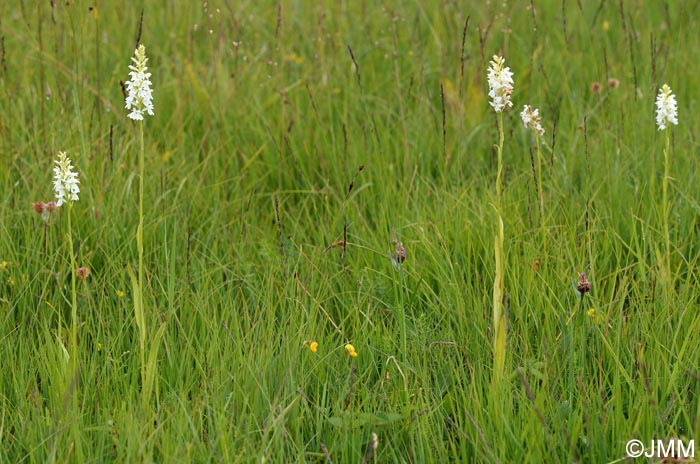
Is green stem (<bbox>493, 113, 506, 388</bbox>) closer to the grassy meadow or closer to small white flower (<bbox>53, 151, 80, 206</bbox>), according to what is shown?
the grassy meadow

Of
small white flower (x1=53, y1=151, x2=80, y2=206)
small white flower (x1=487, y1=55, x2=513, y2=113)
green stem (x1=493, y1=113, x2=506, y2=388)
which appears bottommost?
green stem (x1=493, y1=113, x2=506, y2=388)

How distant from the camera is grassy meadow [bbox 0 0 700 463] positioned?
185 cm

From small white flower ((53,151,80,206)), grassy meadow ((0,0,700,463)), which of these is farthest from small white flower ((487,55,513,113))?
small white flower ((53,151,80,206))

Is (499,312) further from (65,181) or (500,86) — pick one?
(65,181)

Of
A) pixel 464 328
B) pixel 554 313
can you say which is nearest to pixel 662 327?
pixel 554 313

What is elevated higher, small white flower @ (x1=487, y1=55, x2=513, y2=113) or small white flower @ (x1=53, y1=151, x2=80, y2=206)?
small white flower @ (x1=487, y1=55, x2=513, y2=113)

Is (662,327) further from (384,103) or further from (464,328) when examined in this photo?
(384,103)

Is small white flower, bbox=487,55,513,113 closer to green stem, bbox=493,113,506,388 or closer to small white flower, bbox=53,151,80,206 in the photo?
green stem, bbox=493,113,506,388

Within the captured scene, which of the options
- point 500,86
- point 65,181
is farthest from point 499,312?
point 65,181

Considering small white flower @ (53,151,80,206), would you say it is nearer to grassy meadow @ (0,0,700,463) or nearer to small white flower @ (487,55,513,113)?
grassy meadow @ (0,0,700,463)

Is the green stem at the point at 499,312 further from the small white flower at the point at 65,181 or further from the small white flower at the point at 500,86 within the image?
the small white flower at the point at 65,181

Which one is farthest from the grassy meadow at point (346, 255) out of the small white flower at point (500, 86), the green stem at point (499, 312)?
the small white flower at point (500, 86)

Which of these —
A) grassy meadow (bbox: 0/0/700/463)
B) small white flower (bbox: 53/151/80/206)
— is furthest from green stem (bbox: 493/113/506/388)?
small white flower (bbox: 53/151/80/206)

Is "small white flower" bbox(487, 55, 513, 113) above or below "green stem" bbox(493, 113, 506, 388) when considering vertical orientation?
above
